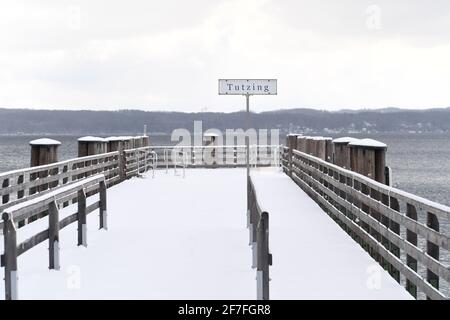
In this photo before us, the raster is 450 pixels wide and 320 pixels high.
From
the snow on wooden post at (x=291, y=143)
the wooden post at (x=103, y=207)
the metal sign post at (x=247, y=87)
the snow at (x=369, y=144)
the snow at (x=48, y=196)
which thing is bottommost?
the wooden post at (x=103, y=207)

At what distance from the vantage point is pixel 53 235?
27.4ft

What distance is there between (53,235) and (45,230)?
164 mm

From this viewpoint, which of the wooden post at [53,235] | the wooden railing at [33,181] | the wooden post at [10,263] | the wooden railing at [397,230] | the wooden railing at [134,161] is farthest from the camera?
the wooden railing at [134,161]

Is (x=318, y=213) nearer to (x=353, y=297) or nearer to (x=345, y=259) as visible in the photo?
(x=345, y=259)

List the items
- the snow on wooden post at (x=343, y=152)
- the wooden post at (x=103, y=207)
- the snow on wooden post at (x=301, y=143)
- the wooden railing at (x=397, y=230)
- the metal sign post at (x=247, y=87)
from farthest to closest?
the snow on wooden post at (x=301, y=143)
the snow on wooden post at (x=343, y=152)
the metal sign post at (x=247, y=87)
the wooden post at (x=103, y=207)
the wooden railing at (x=397, y=230)

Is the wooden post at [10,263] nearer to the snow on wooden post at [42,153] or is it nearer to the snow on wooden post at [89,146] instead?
the snow on wooden post at [42,153]

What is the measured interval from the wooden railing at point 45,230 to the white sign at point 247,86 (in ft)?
9.00

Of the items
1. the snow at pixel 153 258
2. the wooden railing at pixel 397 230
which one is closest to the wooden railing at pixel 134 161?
the snow at pixel 153 258

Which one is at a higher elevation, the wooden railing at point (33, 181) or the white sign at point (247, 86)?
the white sign at point (247, 86)

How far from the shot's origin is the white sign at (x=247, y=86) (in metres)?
12.4

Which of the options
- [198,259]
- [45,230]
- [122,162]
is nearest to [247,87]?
[198,259]

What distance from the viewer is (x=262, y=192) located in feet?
61.2
